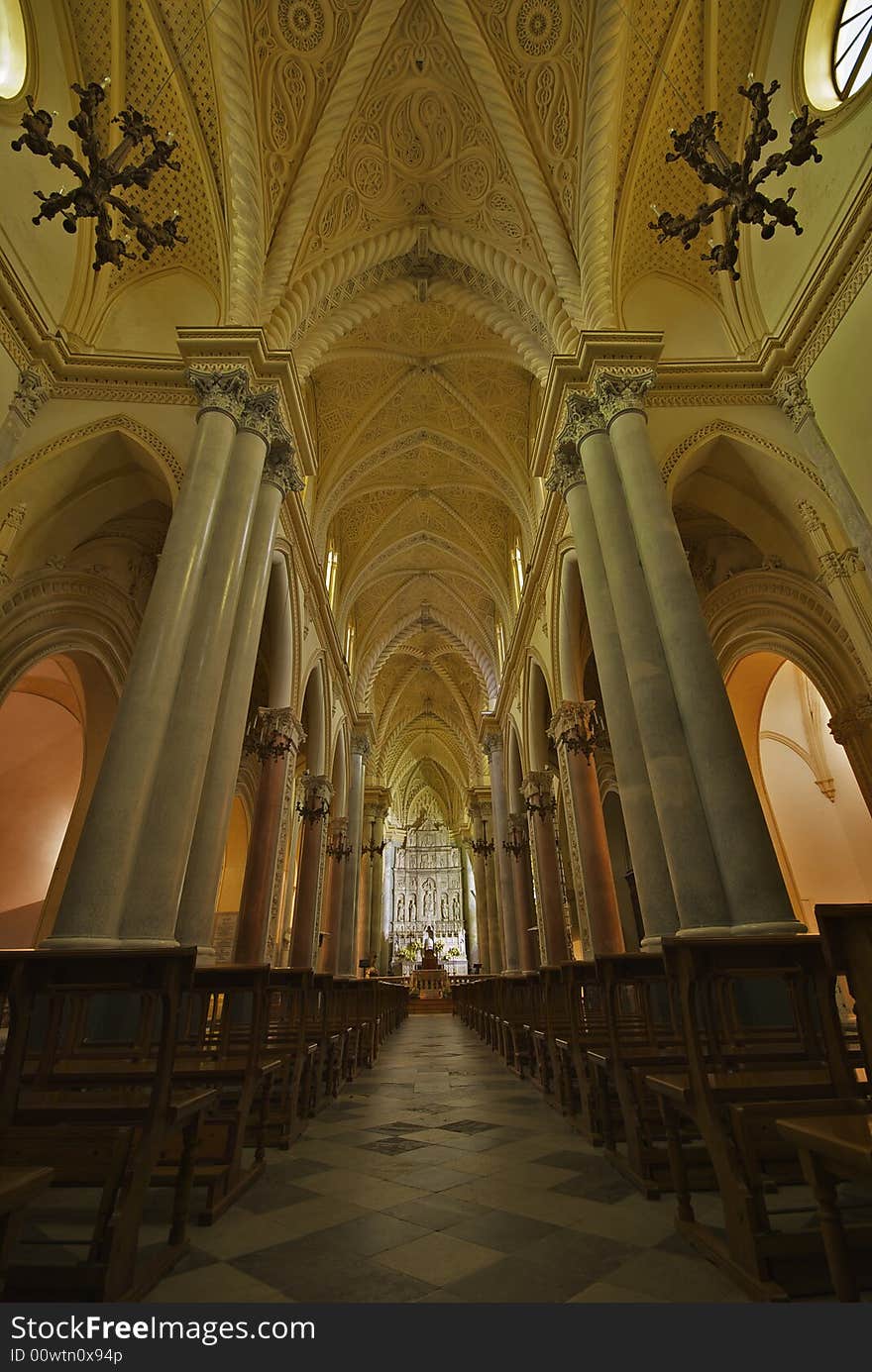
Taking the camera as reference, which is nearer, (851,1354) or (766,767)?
(851,1354)

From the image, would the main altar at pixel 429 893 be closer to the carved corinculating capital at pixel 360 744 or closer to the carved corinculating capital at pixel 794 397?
the carved corinculating capital at pixel 360 744

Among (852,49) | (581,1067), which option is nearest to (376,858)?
(581,1067)

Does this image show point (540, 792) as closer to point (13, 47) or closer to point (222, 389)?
point (222, 389)

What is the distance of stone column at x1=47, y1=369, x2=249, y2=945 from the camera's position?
17.0 feet

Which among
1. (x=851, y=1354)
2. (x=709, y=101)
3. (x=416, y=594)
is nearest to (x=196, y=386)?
(x=709, y=101)

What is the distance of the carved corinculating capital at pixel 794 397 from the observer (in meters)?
8.41

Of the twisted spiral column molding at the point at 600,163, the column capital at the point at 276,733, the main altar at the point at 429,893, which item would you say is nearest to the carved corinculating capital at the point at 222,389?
the column capital at the point at 276,733

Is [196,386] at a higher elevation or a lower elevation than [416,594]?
lower

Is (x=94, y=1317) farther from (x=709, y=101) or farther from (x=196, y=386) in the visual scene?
(x=709, y=101)

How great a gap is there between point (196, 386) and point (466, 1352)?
9.18 meters

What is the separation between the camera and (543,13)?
9.22 meters

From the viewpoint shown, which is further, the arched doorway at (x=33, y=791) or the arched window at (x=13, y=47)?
the arched doorway at (x=33, y=791)

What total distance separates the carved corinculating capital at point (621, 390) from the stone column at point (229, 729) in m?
4.31

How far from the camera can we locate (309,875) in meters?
13.3
